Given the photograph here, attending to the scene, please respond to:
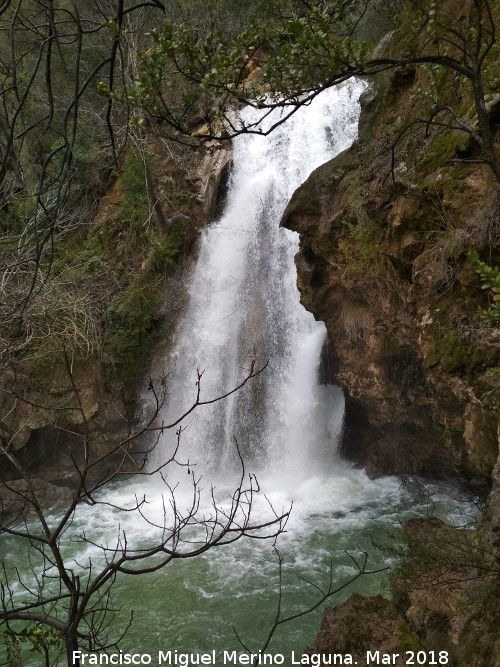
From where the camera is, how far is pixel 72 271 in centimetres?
1172

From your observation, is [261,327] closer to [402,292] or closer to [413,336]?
[413,336]

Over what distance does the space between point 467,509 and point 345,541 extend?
229 centimetres

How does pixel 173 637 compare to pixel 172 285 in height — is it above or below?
below

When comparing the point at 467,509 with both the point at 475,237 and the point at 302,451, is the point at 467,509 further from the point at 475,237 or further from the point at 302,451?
the point at 475,237

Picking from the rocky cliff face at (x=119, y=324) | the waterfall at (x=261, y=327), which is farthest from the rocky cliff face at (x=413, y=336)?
the rocky cliff face at (x=119, y=324)

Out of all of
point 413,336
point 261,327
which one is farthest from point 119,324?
point 413,336

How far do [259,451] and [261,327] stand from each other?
273cm

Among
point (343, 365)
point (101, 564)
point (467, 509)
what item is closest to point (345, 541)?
point (467, 509)

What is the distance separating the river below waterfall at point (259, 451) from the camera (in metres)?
6.27

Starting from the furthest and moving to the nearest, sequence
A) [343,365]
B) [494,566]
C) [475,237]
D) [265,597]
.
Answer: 1. [343,365]
2. [265,597]
3. [475,237]
4. [494,566]

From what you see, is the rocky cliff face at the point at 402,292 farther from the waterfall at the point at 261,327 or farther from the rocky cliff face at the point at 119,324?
the rocky cliff face at the point at 119,324

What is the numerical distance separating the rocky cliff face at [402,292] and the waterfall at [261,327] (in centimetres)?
90

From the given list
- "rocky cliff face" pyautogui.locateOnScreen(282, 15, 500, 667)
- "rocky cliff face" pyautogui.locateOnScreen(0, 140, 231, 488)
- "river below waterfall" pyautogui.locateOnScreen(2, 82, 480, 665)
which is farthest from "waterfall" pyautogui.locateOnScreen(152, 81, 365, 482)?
"rocky cliff face" pyautogui.locateOnScreen(282, 15, 500, 667)

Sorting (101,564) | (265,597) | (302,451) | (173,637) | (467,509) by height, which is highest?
(302,451)
